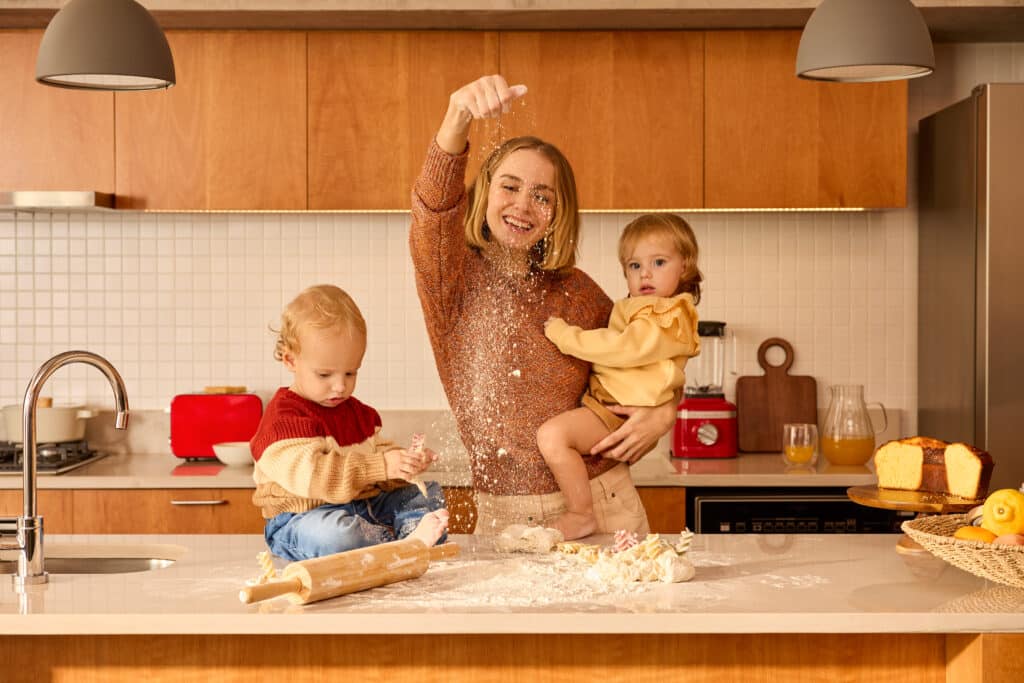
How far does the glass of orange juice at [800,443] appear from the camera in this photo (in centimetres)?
326

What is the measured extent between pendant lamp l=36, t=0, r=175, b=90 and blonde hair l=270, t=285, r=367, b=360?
0.51 metres

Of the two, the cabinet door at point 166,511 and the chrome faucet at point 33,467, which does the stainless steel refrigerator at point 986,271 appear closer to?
the cabinet door at point 166,511

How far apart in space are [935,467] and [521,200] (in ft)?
2.88

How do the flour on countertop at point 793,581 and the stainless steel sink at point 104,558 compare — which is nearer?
the flour on countertop at point 793,581

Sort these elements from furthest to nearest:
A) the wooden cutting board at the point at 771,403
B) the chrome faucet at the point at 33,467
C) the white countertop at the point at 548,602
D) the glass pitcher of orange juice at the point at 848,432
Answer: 1. the wooden cutting board at the point at 771,403
2. the glass pitcher of orange juice at the point at 848,432
3. the chrome faucet at the point at 33,467
4. the white countertop at the point at 548,602

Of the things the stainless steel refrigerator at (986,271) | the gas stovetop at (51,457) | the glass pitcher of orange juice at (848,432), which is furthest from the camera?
the glass pitcher of orange juice at (848,432)

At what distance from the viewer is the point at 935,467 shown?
2.02 metres

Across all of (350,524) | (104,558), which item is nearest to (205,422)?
(104,558)

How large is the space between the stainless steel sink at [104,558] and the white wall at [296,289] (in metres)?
1.60

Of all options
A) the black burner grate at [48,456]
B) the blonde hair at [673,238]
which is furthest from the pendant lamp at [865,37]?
the black burner grate at [48,456]

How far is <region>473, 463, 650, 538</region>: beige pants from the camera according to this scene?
2.13m

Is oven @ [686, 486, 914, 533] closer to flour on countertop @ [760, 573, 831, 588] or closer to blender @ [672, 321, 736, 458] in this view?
blender @ [672, 321, 736, 458]

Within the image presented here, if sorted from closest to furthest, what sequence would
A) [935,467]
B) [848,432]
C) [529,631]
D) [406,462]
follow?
[529,631]
[406,462]
[935,467]
[848,432]

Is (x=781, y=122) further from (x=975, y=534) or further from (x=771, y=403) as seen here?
(x=975, y=534)
